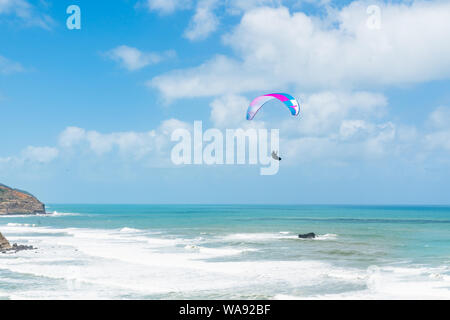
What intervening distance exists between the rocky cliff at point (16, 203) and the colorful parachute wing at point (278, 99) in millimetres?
100440

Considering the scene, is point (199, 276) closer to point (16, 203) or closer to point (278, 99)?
point (278, 99)

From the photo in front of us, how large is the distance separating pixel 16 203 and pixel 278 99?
105 m

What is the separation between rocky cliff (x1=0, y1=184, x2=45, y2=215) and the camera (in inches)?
4443

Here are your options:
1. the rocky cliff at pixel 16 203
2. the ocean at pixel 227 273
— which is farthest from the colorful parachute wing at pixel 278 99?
the rocky cliff at pixel 16 203

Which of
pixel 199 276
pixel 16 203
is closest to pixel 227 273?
pixel 199 276

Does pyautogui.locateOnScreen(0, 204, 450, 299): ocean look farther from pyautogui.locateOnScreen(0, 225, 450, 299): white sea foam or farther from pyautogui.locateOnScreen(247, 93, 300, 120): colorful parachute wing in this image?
pyautogui.locateOnScreen(247, 93, 300, 120): colorful parachute wing

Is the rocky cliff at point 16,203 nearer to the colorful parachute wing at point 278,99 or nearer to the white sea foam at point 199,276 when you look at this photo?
the white sea foam at point 199,276

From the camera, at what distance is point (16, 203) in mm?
115000

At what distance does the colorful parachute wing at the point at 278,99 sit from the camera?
3038cm

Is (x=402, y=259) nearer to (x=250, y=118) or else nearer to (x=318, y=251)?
(x=318, y=251)

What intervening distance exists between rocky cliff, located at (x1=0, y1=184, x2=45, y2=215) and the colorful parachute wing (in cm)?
10044
